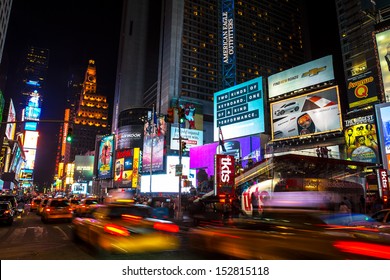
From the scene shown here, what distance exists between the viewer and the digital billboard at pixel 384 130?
3033cm

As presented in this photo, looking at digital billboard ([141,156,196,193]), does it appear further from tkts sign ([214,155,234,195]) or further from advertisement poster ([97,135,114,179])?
tkts sign ([214,155,234,195])

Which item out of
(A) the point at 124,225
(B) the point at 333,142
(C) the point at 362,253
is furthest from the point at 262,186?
(C) the point at 362,253

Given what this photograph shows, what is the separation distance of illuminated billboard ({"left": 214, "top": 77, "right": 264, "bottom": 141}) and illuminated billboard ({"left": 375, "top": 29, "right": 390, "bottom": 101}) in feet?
62.6

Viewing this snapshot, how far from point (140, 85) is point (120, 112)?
60.8 ft

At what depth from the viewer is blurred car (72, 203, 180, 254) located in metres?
7.80

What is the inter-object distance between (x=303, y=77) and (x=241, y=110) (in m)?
13.1

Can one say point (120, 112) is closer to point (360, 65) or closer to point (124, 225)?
point (360, 65)

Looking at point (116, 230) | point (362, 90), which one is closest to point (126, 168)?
point (362, 90)

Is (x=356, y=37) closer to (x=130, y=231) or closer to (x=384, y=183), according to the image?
(x=384, y=183)

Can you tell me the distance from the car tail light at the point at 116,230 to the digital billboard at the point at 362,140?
37.9 metres

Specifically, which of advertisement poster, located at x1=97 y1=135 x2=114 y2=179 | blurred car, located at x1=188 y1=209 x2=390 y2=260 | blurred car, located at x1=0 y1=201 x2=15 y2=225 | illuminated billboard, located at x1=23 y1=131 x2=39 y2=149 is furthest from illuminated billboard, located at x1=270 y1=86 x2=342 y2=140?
illuminated billboard, located at x1=23 y1=131 x2=39 y2=149

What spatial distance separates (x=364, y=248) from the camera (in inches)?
185

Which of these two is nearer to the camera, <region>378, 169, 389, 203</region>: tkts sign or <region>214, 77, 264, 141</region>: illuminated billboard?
<region>378, 169, 389, 203</region>: tkts sign

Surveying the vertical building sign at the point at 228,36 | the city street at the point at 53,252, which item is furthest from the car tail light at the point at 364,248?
the vertical building sign at the point at 228,36
